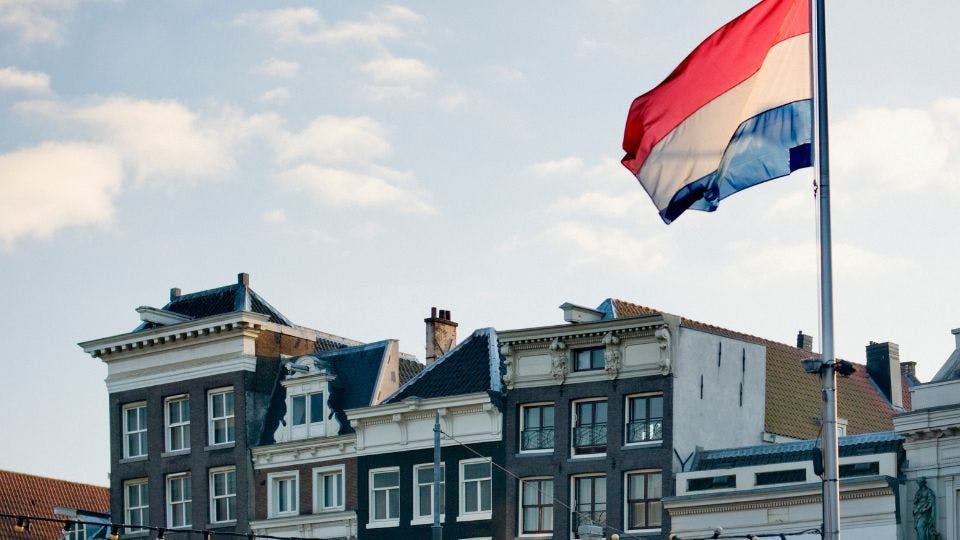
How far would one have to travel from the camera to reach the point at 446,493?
64.8 metres

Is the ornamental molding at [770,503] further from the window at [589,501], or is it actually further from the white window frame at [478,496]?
the white window frame at [478,496]

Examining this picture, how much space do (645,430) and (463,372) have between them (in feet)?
28.4

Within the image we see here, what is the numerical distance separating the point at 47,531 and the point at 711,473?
4604 centimetres

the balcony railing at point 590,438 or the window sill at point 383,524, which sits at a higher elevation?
the balcony railing at point 590,438

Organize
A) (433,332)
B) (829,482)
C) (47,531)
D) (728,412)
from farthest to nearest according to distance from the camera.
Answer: (47,531), (433,332), (728,412), (829,482)

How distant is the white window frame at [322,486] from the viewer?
225 feet

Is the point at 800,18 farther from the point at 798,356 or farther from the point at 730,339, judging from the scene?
the point at 798,356

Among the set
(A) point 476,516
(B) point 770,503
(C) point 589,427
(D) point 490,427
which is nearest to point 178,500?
(A) point 476,516

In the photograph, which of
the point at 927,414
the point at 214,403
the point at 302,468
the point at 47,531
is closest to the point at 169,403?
the point at 214,403

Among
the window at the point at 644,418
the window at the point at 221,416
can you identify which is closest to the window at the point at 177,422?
the window at the point at 221,416

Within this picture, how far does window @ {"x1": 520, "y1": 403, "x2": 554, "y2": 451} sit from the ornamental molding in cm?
595

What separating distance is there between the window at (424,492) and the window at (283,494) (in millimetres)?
6056

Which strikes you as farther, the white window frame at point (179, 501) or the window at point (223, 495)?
the white window frame at point (179, 501)

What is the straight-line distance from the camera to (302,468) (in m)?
69.8
